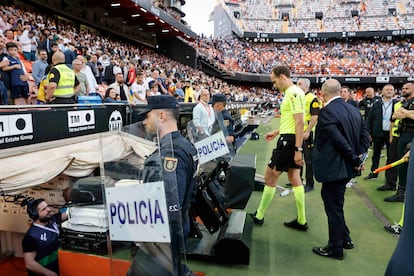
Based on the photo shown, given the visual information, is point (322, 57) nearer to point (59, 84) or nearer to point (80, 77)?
point (80, 77)

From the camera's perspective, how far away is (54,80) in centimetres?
517

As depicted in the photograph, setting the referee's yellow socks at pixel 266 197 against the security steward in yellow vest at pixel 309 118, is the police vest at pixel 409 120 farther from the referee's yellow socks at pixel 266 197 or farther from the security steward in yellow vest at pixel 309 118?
the referee's yellow socks at pixel 266 197

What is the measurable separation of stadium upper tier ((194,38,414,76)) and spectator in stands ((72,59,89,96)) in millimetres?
32808

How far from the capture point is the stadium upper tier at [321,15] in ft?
153

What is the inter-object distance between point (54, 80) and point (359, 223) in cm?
518

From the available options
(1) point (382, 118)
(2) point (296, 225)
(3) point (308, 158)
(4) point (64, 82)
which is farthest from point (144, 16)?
(2) point (296, 225)

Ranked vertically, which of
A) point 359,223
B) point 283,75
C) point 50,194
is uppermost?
point 283,75

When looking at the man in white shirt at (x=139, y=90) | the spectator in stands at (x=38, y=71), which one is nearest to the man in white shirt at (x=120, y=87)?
the man in white shirt at (x=139, y=90)

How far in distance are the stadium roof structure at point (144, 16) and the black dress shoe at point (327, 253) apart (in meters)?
19.6

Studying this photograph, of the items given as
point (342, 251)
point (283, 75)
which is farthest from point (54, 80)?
point (342, 251)

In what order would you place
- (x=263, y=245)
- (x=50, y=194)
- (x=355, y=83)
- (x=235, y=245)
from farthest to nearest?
(x=355, y=83) → (x=50, y=194) → (x=263, y=245) → (x=235, y=245)

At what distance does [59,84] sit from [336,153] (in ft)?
14.4

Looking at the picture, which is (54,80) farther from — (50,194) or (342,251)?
(342,251)

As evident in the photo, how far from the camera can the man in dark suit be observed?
3.32 m
